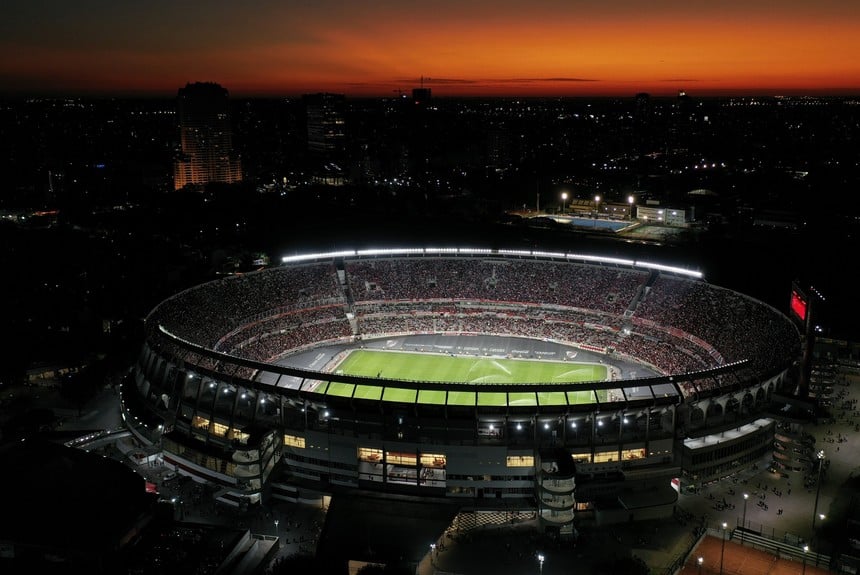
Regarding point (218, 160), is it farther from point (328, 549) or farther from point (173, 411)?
point (328, 549)

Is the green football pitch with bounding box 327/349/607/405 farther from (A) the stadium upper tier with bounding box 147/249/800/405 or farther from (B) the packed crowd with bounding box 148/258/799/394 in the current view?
(B) the packed crowd with bounding box 148/258/799/394

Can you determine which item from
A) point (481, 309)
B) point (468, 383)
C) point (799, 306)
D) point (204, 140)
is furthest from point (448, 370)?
point (204, 140)

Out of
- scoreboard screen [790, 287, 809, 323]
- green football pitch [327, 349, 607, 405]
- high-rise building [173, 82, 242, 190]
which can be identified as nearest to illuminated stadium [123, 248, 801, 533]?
green football pitch [327, 349, 607, 405]

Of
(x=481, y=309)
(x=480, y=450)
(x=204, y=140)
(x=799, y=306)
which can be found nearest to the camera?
(x=480, y=450)

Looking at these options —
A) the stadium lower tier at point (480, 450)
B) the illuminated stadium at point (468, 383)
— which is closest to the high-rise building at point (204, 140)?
the illuminated stadium at point (468, 383)

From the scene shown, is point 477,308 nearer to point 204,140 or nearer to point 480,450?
point 480,450

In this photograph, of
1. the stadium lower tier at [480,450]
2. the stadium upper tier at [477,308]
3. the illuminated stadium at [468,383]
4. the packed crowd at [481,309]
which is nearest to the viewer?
the stadium lower tier at [480,450]

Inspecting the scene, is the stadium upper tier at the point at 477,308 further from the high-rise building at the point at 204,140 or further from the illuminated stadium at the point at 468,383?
the high-rise building at the point at 204,140
